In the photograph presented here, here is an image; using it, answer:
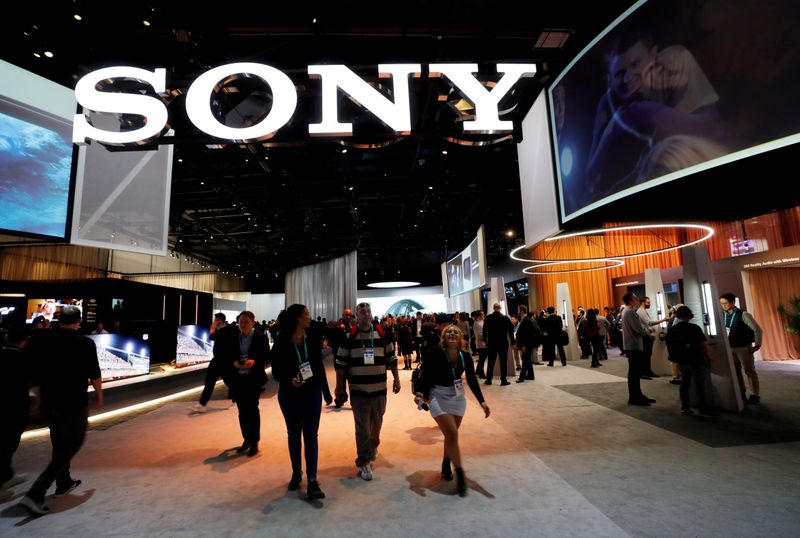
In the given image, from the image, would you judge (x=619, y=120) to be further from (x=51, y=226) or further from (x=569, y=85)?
(x=51, y=226)

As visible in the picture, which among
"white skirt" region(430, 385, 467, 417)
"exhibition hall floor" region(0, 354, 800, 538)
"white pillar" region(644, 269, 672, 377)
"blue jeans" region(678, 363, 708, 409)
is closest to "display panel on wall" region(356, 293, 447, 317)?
"white pillar" region(644, 269, 672, 377)

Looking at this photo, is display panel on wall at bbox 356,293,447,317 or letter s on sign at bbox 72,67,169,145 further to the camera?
display panel on wall at bbox 356,293,447,317

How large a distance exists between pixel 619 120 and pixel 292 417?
4.42 meters

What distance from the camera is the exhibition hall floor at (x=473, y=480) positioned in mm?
2445

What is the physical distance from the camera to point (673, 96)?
357cm

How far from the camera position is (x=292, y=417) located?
118 inches

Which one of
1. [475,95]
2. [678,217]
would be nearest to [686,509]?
[475,95]

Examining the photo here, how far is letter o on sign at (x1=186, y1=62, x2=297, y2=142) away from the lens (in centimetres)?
369

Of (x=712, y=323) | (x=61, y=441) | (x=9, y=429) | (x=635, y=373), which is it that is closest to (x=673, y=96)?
(x=712, y=323)

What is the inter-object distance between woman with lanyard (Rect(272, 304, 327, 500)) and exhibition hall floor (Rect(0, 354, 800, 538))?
0.31m

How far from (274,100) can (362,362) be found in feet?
9.12

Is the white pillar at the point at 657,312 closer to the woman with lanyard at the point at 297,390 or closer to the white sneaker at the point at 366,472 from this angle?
the white sneaker at the point at 366,472

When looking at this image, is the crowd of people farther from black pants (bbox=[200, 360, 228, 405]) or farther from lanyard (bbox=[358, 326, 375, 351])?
black pants (bbox=[200, 360, 228, 405])

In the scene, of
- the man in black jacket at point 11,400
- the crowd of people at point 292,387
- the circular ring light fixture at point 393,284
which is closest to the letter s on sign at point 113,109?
the crowd of people at point 292,387
